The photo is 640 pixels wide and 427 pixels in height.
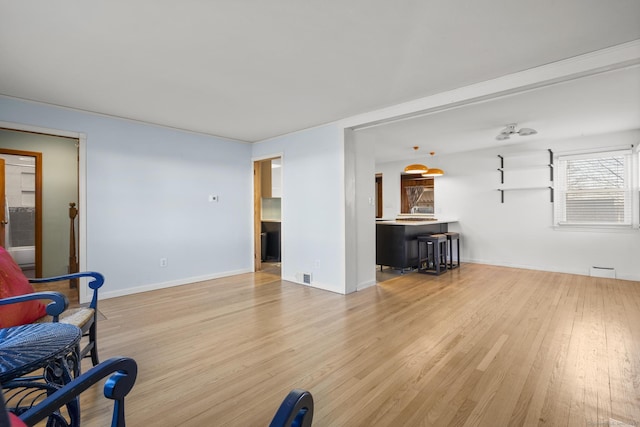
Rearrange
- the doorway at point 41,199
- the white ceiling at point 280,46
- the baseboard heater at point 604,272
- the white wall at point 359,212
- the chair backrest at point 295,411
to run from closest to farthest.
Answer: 1. the chair backrest at point 295,411
2. the white ceiling at point 280,46
3. the white wall at point 359,212
4. the doorway at point 41,199
5. the baseboard heater at point 604,272

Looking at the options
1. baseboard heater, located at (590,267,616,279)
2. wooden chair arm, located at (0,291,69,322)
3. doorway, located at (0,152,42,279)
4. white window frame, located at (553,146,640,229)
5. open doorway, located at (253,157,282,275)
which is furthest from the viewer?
open doorway, located at (253,157,282,275)

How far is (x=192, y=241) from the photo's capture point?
16.1 ft

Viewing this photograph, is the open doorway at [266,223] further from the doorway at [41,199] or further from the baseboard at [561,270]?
the baseboard at [561,270]

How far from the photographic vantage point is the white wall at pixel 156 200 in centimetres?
396

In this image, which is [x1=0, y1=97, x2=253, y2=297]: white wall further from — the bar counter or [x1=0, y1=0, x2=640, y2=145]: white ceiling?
the bar counter

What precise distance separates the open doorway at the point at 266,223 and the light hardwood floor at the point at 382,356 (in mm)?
1622

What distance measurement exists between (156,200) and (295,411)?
14.7 ft

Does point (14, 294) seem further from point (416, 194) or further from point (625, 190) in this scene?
point (416, 194)

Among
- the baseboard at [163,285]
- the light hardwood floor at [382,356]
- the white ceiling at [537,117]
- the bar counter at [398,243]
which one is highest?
the white ceiling at [537,117]

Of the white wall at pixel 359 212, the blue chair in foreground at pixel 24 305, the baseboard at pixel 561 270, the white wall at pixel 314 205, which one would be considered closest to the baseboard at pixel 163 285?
the white wall at pixel 314 205

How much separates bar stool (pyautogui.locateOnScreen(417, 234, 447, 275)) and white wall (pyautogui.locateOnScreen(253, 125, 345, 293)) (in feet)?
6.74

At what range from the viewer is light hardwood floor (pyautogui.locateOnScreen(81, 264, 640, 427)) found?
5.87 ft

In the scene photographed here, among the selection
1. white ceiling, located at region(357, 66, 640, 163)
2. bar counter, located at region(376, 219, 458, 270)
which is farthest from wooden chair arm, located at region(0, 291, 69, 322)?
bar counter, located at region(376, 219, 458, 270)

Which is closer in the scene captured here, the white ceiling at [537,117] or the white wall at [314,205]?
the white ceiling at [537,117]
